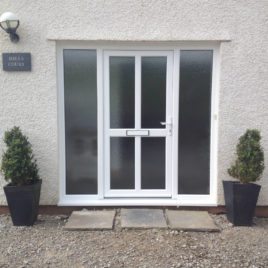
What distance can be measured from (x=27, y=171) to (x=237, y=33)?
3461 mm

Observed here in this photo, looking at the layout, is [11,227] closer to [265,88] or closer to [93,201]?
[93,201]

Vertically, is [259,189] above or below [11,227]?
above

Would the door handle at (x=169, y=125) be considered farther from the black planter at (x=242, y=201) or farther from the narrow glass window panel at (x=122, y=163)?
the black planter at (x=242, y=201)

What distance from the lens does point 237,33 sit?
5.59 meters

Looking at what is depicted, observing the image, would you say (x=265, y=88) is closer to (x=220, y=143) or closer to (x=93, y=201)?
(x=220, y=143)

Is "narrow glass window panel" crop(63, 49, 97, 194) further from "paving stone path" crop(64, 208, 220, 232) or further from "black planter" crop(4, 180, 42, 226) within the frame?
"black planter" crop(4, 180, 42, 226)

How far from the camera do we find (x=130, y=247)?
4.73m

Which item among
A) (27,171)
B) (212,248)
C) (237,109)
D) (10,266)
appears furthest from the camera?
(237,109)

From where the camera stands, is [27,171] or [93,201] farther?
[93,201]

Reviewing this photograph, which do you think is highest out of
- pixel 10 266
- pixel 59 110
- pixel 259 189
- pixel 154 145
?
pixel 59 110

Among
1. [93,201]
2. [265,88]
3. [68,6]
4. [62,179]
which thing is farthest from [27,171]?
[265,88]

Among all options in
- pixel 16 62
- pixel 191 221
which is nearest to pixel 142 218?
pixel 191 221

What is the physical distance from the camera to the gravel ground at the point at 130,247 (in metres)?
4.41

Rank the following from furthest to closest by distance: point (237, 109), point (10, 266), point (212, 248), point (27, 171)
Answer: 1. point (237, 109)
2. point (27, 171)
3. point (212, 248)
4. point (10, 266)
